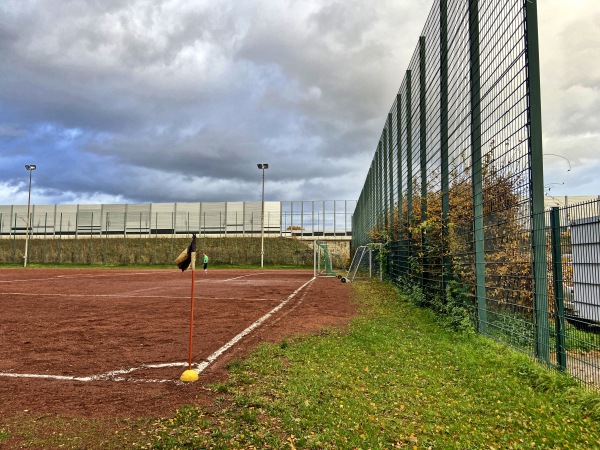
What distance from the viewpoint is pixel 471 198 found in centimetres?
674

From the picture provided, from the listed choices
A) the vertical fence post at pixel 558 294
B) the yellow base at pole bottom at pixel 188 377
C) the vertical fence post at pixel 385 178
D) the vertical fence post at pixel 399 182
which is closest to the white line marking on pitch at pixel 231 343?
the yellow base at pole bottom at pixel 188 377

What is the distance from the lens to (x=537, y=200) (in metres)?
4.54

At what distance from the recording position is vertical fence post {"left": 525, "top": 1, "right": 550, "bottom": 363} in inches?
174

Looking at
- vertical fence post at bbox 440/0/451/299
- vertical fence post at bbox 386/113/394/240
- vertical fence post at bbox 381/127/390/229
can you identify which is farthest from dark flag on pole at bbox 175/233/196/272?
vertical fence post at bbox 381/127/390/229

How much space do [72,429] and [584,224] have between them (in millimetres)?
4565

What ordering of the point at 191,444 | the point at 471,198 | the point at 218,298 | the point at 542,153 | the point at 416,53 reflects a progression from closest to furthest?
the point at 191,444 → the point at 542,153 → the point at 471,198 → the point at 416,53 → the point at 218,298

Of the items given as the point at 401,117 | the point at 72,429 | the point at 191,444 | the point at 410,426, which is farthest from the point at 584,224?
the point at 401,117

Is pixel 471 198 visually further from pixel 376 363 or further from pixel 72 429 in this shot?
pixel 72 429

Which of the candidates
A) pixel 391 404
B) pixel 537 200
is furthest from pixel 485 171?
pixel 391 404

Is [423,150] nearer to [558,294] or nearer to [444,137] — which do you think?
[444,137]

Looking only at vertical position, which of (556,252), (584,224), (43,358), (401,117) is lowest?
(43,358)

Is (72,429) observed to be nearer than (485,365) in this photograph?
Yes

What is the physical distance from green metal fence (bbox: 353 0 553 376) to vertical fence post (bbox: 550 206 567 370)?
0.20 meters

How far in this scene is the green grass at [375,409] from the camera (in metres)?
2.92
